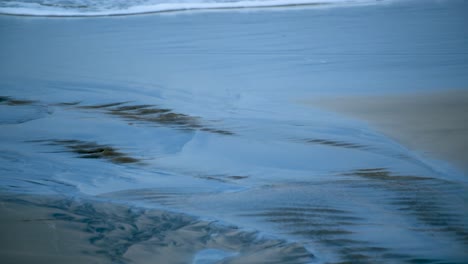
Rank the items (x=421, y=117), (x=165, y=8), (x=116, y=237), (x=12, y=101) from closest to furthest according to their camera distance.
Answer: (x=116, y=237), (x=421, y=117), (x=12, y=101), (x=165, y=8)

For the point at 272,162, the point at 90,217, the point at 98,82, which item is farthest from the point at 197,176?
the point at 98,82

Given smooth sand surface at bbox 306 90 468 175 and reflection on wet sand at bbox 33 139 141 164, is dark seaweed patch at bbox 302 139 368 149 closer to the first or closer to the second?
smooth sand surface at bbox 306 90 468 175

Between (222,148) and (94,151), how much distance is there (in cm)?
82

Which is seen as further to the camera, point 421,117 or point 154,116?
point 154,116

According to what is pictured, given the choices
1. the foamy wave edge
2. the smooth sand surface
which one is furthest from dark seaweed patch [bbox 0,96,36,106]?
the foamy wave edge

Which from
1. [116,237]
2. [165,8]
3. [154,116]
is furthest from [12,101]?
[165,8]

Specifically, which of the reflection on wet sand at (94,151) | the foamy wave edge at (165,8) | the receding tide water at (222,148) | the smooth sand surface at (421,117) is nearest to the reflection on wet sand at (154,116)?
the receding tide water at (222,148)

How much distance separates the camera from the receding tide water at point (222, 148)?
8.28 feet

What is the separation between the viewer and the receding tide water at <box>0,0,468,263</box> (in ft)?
8.28

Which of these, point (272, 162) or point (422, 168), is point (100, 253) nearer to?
point (272, 162)

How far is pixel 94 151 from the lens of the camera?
389cm

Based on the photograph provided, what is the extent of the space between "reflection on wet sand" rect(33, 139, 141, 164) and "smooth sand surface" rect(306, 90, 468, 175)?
5.62 feet

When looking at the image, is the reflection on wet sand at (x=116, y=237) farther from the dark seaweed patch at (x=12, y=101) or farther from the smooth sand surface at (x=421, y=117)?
the dark seaweed patch at (x=12, y=101)

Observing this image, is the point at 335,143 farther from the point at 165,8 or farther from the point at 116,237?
the point at 165,8
